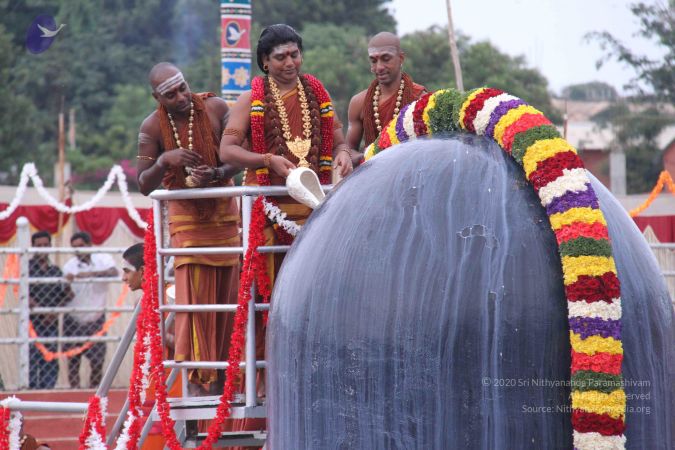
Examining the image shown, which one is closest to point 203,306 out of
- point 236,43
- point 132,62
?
point 236,43

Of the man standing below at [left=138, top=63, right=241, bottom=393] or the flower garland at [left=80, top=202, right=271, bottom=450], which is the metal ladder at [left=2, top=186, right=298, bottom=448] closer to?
the flower garland at [left=80, top=202, right=271, bottom=450]

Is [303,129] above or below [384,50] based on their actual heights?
below

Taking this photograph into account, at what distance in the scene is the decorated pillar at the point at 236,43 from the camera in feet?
43.3

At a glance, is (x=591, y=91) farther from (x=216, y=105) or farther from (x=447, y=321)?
(x=447, y=321)

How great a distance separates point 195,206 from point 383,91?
1.48 metres

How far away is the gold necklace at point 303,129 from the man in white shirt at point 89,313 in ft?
25.8

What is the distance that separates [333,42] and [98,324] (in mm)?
27705

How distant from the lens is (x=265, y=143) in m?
6.00

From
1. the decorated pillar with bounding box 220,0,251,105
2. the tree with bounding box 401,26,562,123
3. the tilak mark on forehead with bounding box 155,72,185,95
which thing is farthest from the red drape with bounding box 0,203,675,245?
the tree with bounding box 401,26,562,123

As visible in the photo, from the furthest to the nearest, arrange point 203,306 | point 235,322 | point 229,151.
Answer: point 229,151 → point 203,306 → point 235,322

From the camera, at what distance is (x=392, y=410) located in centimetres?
336

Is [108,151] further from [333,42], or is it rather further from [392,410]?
[392,410]

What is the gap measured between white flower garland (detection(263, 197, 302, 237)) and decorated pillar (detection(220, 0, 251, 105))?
7.60 meters

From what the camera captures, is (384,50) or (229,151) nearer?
(229,151)
